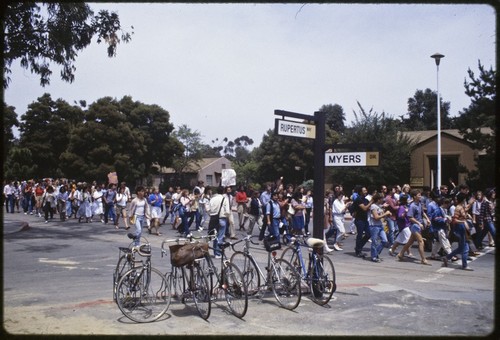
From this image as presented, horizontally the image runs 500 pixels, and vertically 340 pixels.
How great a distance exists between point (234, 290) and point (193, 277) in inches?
25.0

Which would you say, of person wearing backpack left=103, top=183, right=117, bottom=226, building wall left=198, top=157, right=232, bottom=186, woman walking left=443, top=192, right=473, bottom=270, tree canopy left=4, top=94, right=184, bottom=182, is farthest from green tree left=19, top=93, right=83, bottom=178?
woman walking left=443, top=192, right=473, bottom=270

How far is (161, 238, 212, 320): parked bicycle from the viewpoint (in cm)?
700

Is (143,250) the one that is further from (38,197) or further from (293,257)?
(38,197)

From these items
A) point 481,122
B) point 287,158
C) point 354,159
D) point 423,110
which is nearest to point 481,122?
point 481,122

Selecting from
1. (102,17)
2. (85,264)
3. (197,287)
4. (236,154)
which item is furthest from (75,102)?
(236,154)

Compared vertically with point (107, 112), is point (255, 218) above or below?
below

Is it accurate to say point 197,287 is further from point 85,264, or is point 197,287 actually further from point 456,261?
point 456,261

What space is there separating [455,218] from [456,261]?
6.10 ft

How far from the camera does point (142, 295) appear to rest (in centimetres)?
708

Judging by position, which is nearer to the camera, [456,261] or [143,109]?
[456,261]

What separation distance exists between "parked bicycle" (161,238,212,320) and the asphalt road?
18 centimetres

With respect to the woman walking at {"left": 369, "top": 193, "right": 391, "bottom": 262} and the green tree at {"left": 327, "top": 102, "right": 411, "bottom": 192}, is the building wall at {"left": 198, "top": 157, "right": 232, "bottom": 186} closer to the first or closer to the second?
the green tree at {"left": 327, "top": 102, "right": 411, "bottom": 192}

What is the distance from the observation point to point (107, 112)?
4909 centimetres

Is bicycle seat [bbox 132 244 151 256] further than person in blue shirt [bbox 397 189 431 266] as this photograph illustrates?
No
